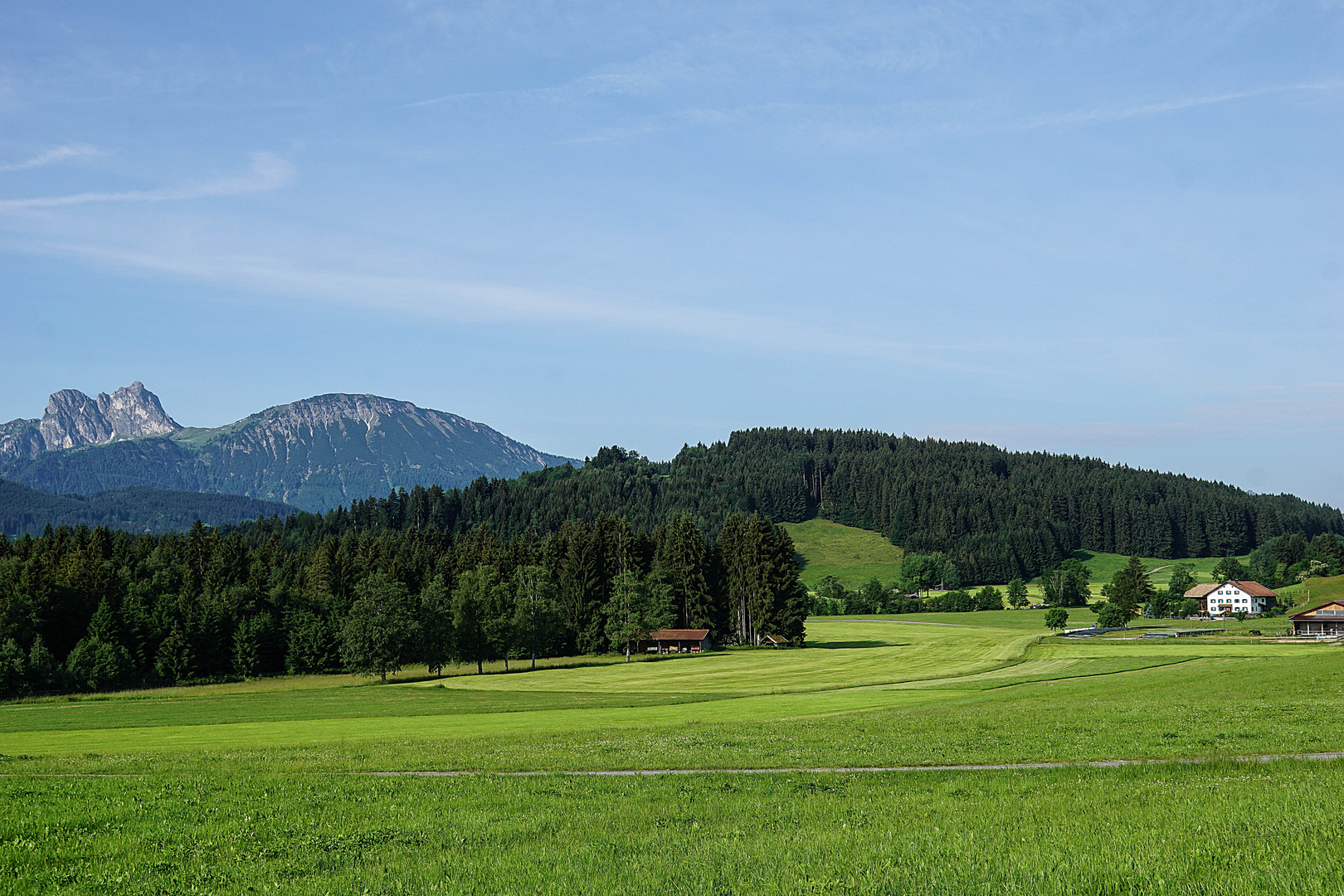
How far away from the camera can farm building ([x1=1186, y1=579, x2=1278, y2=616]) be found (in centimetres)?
17850

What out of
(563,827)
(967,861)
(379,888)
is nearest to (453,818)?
(563,827)

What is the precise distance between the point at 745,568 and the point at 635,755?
3921 inches

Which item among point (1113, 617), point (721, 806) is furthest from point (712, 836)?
point (1113, 617)

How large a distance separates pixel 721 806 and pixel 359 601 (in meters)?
91.8

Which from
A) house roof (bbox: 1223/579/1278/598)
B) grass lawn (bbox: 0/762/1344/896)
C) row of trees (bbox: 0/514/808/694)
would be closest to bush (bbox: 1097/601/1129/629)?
house roof (bbox: 1223/579/1278/598)

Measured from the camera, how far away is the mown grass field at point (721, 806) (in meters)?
11.7

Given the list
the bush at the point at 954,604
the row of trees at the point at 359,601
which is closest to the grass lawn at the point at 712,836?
the row of trees at the point at 359,601

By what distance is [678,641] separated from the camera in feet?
395

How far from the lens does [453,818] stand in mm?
15891

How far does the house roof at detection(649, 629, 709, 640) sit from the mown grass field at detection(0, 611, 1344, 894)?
77.6 metres

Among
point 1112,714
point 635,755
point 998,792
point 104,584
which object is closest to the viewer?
point 998,792

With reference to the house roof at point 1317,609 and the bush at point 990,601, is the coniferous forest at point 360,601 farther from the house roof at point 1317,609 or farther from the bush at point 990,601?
the bush at point 990,601

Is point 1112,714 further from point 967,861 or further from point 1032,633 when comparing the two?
point 1032,633

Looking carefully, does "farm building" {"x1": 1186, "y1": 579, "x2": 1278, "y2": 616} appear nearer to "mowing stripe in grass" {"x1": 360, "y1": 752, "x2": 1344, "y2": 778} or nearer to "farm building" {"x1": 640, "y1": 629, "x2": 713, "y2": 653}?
"farm building" {"x1": 640, "y1": 629, "x2": 713, "y2": 653}
